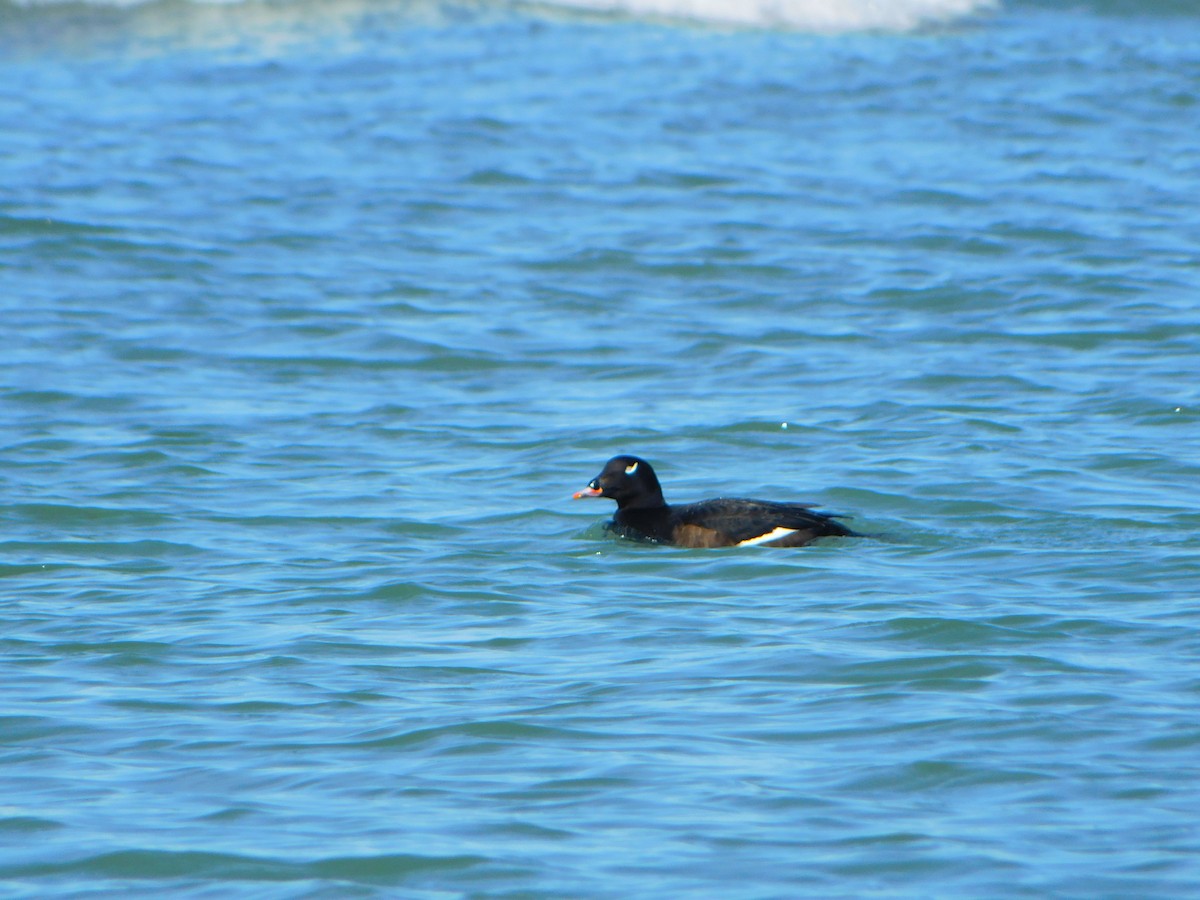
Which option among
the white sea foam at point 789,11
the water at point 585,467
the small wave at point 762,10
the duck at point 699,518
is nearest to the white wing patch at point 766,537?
the duck at point 699,518

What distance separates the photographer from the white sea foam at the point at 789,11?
2786 centimetres

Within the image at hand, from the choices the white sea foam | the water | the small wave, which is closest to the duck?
the water

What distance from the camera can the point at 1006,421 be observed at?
11.4 metres

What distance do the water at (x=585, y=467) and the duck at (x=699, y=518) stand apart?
0.15m

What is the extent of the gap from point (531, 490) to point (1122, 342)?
5.30 m

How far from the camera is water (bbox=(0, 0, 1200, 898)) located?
5477mm

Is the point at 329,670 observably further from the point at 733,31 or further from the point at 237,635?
the point at 733,31

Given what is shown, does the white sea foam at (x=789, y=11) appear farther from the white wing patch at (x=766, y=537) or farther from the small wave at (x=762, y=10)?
the white wing patch at (x=766, y=537)

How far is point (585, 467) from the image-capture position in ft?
35.3

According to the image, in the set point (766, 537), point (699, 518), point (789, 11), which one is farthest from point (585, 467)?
point (789, 11)

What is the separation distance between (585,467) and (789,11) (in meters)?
18.9

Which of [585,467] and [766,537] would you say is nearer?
[766,537]

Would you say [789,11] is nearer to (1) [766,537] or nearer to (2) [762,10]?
(2) [762,10]

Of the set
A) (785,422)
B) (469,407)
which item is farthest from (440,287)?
(785,422)
